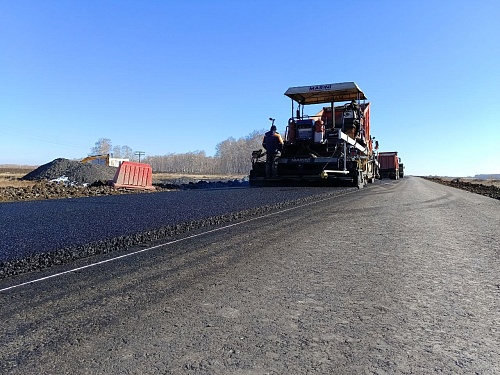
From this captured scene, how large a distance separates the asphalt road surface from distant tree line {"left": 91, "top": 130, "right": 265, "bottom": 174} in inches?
3269

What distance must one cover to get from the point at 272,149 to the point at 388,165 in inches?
933

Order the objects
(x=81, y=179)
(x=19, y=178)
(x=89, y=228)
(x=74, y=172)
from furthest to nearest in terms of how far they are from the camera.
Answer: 1. (x=19, y=178)
2. (x=74, y=172)
3. (x=81, y=179)
4. (x=89, y=228)

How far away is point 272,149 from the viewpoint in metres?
13.4

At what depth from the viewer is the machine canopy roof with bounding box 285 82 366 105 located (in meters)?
13.8

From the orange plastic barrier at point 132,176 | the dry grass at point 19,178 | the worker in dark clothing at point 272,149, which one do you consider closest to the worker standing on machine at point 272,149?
the worker in dark clothing at point 272,149

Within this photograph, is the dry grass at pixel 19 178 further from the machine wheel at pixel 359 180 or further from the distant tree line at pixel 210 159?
the distant tree line at pixel 210 159

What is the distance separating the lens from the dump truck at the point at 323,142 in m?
12.9

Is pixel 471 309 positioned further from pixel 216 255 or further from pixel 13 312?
pixel 13 312

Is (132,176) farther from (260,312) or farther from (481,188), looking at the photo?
(481,188)

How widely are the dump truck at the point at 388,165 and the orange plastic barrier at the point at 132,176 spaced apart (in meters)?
24.6

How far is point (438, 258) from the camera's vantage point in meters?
3.58

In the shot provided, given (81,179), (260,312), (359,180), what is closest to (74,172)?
(81,179)

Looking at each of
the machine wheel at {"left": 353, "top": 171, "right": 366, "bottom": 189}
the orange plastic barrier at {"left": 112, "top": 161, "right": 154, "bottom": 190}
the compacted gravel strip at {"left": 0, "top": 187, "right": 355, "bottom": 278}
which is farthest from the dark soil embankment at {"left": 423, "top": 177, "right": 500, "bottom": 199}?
the orange plastic barrier at {"left": 112, "top": 161, "right": 154, "bottom": 190}

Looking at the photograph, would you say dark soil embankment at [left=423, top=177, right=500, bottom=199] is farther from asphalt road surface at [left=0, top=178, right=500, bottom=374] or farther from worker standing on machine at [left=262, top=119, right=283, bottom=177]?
Answer: asphalt road surface at [left=0, top=178, right=500, bottom=374]
